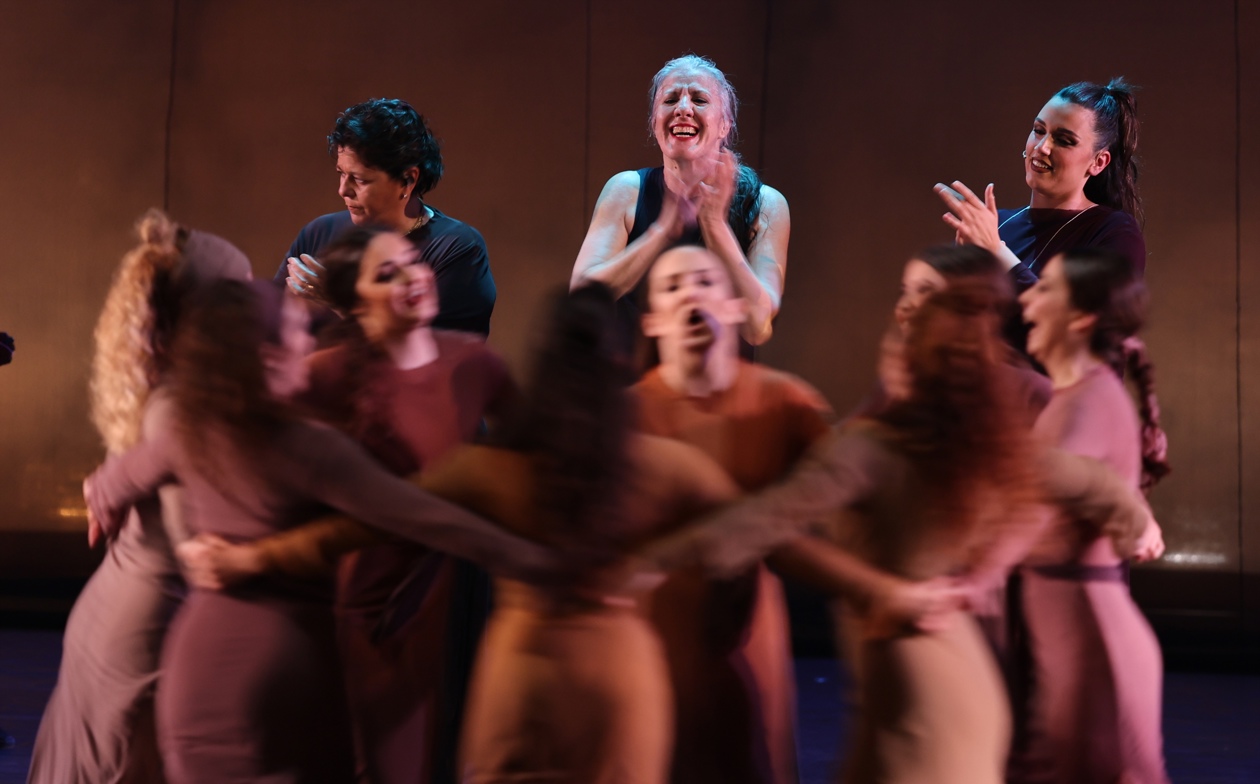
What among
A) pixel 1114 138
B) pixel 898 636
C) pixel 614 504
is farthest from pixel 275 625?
pixel 1114 138

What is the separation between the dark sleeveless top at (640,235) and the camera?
3152 millimetres

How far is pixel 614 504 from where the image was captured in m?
2.08

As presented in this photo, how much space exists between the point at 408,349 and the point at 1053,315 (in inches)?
54.9

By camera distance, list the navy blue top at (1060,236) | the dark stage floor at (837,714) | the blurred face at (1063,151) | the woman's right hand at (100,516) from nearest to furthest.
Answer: the woman's right hand at (100,516) < the navy blue top at (1060,236) < the blurred face at (1063,151) < the dark stage floor at (837,714)

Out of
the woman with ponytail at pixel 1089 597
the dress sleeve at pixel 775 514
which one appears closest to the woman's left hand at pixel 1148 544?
the woman with ponytail at pixel 1089 597

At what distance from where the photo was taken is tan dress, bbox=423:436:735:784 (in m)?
1.99

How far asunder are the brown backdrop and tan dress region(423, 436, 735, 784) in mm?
4540

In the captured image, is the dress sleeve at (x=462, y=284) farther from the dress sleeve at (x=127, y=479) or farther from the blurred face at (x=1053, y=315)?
the blurred face at (x=1053, y=315)

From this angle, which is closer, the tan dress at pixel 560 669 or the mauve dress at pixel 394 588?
the tan dress at pixel 560 669

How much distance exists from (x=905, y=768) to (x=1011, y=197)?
487 centimetres

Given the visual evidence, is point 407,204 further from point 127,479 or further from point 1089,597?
point 1089,597

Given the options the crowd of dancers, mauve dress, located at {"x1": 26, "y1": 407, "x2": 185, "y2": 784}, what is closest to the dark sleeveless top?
the crowd of dancers

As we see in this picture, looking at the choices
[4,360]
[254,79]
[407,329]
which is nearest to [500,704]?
[407,329]

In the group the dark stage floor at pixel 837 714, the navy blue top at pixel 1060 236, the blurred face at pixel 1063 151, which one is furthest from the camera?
the dark stage floor at pixel 837 714
